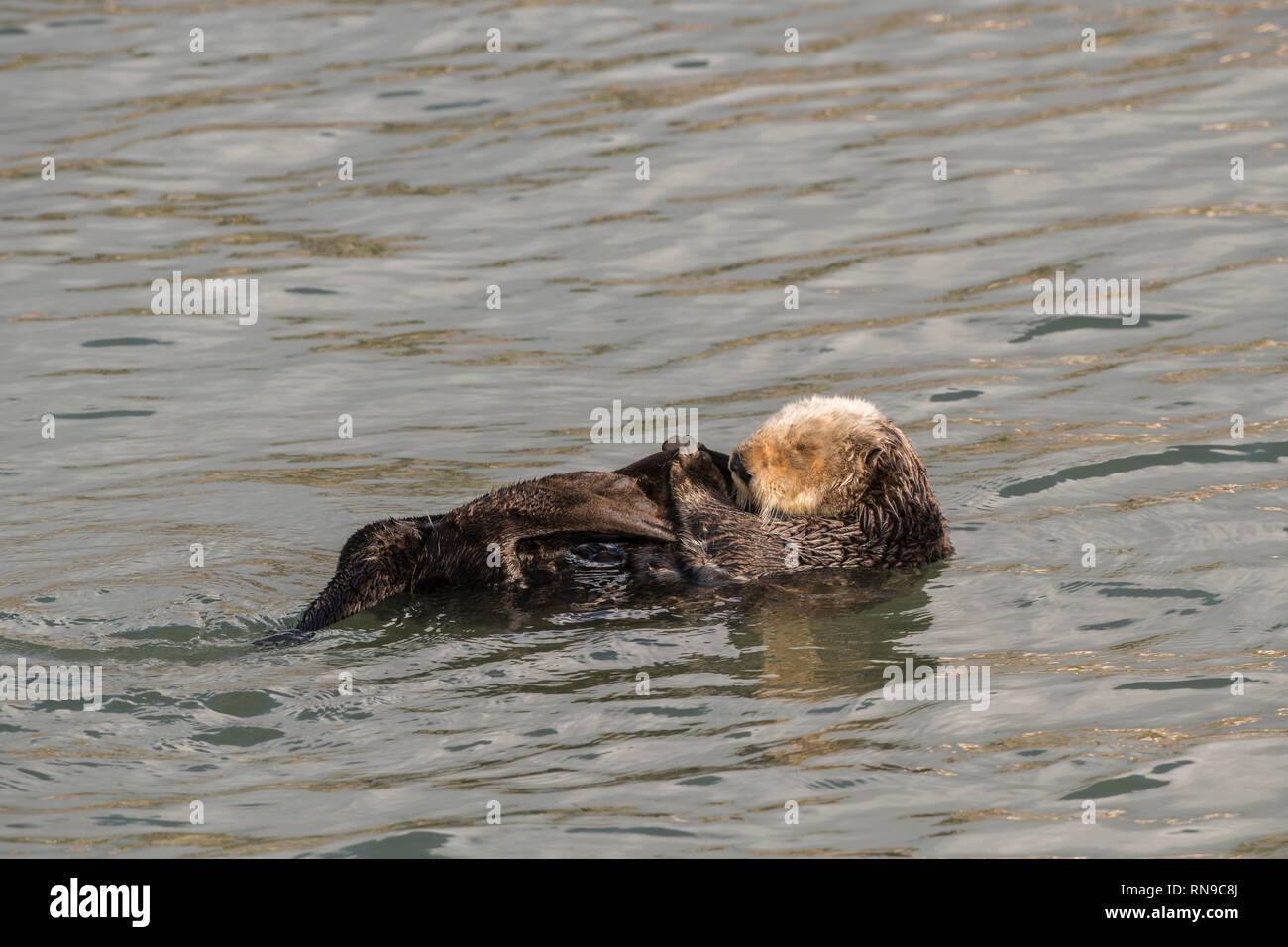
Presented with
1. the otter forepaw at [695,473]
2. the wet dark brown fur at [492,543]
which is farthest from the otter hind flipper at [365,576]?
the otter forepaw at [695,473]

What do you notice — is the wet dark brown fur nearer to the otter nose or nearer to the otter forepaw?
the otter forepaw

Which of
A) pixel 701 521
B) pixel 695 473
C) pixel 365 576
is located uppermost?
pixel 695 473

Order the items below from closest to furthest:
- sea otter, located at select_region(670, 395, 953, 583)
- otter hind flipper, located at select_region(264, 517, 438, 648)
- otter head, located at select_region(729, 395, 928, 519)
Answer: otter hind flipper, located at select_region(264, 517, 438, 648) < sea otter, located at select_region(670, 395, 953, 583) < otter head, located at select_region(729, 395, 928, 519)

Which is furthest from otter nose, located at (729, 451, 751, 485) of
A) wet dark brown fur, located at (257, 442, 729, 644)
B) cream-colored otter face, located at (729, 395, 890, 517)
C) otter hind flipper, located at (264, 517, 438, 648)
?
otter hind flipper, located at (264, 517, 438, 648)

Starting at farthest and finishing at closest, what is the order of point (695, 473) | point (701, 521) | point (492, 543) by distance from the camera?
point (695, 473) < point (701, 521) < point (492, 543)

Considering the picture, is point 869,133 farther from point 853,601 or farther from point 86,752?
point 86,752

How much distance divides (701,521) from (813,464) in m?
0.53

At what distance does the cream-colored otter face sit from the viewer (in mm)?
5977

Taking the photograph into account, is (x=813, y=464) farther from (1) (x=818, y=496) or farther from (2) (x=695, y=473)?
(2) (x=695, y=473)

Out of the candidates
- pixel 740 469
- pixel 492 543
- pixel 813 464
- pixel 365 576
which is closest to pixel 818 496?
pixel 813 464

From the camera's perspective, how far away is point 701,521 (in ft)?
18.9

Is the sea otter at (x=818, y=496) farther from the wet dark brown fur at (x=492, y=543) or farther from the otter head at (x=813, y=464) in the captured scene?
the wet dark brown fur at (x=492, y=543)

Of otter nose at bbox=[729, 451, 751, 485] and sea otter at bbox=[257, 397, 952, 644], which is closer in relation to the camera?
sea otter at bbox=[257, 397, 952, 644]

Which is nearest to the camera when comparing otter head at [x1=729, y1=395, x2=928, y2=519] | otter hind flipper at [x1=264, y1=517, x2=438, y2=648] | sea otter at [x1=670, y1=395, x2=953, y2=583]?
otter hind flipper at [x1=264, y1=517, x2=438, y2=648]
